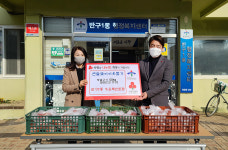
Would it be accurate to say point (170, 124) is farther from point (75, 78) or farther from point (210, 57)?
point (210, 57)

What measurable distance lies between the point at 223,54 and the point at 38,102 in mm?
6678

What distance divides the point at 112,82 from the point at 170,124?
834mm

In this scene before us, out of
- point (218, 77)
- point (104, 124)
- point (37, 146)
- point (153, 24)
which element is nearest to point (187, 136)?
point (104, 124)

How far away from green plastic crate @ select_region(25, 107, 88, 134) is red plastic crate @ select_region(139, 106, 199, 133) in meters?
0.64

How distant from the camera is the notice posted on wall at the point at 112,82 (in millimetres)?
2373

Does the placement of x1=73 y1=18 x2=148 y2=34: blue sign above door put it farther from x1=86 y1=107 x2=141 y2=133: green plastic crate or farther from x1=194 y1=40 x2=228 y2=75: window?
x1=86 y1=107 x2=141 y2=133: green plastic crate

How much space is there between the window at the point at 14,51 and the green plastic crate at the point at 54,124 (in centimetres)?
622

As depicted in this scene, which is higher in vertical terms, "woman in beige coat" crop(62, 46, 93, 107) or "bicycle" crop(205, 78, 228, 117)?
"woman in beige coat" crop(62, 46, 93, 107)

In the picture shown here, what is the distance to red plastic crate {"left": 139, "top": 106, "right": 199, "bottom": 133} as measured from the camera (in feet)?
6.33

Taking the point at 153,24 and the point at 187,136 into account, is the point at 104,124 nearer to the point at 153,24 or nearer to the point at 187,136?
the point at 187,136

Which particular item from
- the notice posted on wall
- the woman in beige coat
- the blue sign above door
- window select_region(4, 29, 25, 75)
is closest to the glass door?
the blue sign above door

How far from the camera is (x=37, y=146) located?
1916mm

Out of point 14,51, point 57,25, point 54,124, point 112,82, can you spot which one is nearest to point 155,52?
point 112,82

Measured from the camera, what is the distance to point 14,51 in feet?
24.5
